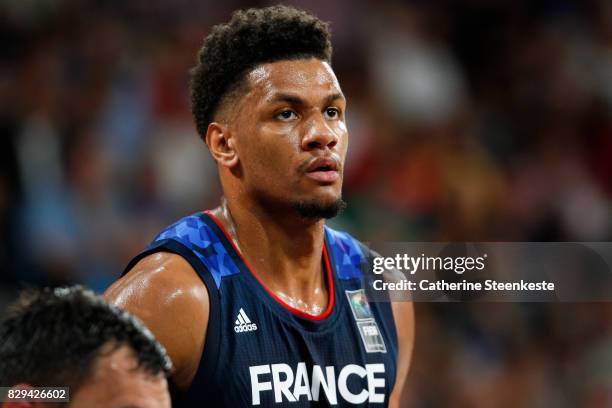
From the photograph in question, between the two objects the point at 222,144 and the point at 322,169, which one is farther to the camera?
the point at 222,144

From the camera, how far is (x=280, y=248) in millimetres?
3646

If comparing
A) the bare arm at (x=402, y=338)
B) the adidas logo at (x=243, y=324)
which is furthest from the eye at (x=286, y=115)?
the bare arm at (x=402, y=338)

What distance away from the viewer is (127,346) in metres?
2.19

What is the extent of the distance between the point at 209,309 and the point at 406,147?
11.8 feet

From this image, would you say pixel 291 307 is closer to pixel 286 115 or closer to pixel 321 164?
pixel 321 164

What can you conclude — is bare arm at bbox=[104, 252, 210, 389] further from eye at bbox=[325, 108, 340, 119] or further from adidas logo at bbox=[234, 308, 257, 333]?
eye at bbox=[325, 108, 340, 119]

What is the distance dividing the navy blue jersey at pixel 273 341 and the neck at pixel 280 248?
6cm

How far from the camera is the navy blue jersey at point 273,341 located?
3.28m

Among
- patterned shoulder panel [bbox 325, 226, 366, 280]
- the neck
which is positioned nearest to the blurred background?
patterned shoulder panel [bbox 325, 226, 366, 280]

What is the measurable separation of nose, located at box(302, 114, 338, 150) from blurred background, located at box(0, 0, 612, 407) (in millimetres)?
2846

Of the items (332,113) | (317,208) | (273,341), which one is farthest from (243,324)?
(332,113)

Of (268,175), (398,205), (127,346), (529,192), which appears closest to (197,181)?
(398,205)

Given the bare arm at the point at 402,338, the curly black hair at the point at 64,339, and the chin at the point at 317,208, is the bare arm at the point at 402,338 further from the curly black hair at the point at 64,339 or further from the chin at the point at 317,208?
the curly black hair at the point at 64,339

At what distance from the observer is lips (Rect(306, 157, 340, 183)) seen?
11.4 ft
